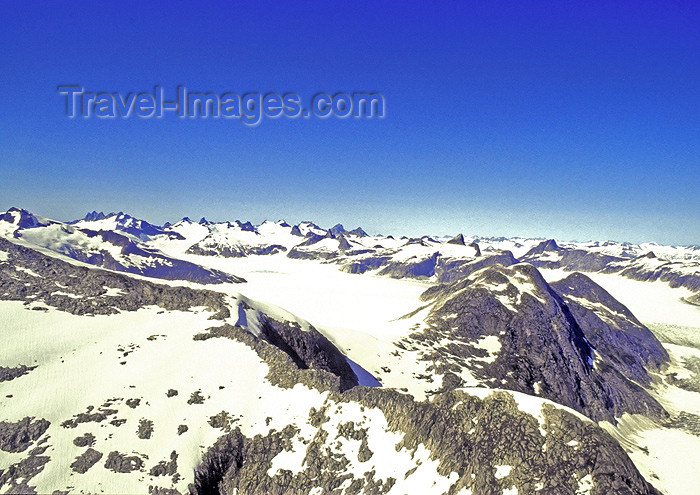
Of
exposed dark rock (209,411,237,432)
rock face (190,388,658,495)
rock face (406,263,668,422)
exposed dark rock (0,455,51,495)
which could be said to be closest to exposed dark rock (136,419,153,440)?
exposed dark rock (209,411,237,432)

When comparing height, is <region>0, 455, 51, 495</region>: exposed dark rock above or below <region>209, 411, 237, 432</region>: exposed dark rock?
below

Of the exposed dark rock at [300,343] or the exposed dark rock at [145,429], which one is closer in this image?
the exposed dark rock at [145,429]

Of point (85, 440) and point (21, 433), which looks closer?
point (21, 433)

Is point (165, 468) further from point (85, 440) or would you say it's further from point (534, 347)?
point (534, 347)

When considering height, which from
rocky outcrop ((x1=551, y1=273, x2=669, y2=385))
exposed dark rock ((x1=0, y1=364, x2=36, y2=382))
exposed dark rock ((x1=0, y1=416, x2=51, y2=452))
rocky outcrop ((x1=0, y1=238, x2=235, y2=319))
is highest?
rocky outcrop ((x1=0, y1=238, x2=235, y2=319))

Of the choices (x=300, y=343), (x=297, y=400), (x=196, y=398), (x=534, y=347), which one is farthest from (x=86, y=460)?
(x=534, y=347)

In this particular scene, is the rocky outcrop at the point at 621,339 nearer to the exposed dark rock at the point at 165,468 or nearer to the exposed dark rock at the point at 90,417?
the exposed dark rock at the point at 165,468

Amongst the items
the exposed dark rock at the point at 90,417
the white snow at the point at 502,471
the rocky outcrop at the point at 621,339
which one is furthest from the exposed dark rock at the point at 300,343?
the rocky outcrop at the point at 621,339

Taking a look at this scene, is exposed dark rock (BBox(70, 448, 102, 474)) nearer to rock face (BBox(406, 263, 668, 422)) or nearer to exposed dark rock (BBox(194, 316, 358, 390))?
exposed dark rock (BBox(194, 316, 358, 390))
